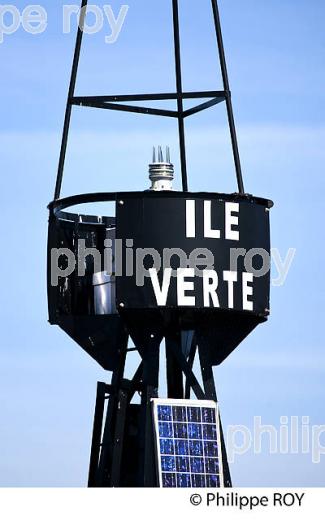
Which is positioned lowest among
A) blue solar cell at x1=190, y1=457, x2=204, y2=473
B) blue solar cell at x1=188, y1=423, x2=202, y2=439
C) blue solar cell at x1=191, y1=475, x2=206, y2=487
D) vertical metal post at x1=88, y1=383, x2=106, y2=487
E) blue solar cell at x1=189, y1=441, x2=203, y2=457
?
blue solar cell at x1=191, y1=475, x2=206, y2=487

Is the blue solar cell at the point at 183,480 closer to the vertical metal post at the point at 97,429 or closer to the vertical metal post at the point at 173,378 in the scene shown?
the vertical metal post at the point at 173,378

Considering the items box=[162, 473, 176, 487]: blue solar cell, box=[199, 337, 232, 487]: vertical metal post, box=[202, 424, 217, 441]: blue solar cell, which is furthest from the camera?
box=[199, 337, 232, 487]: vertical metal post

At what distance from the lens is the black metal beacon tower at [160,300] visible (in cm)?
5197

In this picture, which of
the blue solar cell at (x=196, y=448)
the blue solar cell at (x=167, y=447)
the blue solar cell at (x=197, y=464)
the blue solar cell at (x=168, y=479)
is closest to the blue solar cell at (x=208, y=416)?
the blue solar cell at (x=196, y=448)

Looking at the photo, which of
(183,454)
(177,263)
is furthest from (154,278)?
(183,454)

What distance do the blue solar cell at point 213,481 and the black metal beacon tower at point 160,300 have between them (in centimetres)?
2

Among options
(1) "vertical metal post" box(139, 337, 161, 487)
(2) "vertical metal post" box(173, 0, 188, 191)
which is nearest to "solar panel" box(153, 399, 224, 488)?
(1) "vertical metal post" box(139, 337, 161, 487)

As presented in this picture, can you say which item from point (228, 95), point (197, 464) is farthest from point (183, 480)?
point (228, 95)

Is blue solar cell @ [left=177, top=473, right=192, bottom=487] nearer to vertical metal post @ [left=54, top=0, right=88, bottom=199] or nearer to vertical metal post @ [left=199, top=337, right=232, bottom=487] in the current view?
vertical metal post @ [left=199, top=337, right=232, bottom=487]

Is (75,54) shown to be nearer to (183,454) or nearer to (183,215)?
(183,215)

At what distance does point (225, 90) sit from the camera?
54.1m

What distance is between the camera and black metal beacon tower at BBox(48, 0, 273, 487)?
171 ft

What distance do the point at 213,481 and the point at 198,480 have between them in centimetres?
41

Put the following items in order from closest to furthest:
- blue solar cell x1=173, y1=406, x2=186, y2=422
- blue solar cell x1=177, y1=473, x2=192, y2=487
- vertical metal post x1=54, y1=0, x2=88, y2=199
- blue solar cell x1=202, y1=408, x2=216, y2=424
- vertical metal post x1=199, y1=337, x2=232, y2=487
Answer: blue solar cell x1=177, y1=473, x2=192, y2=487, blue solar cell x1=173, y1=406, x2=186, y2=422, blue solar cell x1=202, y1=408, x2=216, y2=424, vertical metal post x1=199, y1=337, x2=232, y2=487, vertical metal post x1=54, y1=0, x2=88, y2=199
